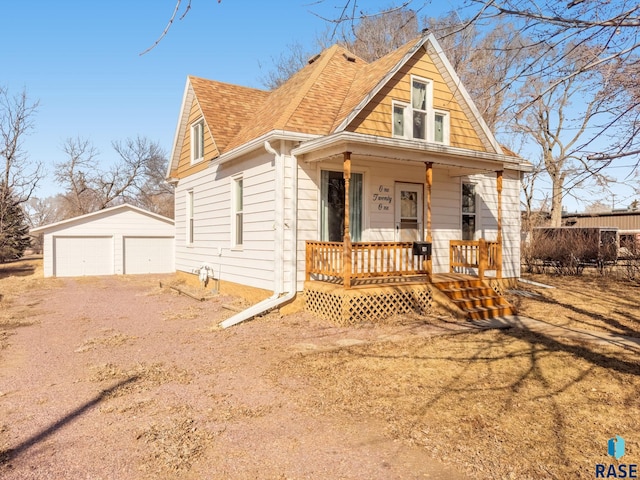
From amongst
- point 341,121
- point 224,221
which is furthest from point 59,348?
point 341,121

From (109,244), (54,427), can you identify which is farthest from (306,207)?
(109,244)

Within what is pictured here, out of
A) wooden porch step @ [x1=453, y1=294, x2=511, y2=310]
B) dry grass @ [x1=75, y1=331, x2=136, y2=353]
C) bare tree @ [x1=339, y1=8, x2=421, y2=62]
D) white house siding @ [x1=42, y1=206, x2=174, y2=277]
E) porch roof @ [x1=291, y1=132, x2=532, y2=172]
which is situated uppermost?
bare tree @ [x1=339, y1=8, x2=421, y2=62]

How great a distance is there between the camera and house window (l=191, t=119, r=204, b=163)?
13539 mm

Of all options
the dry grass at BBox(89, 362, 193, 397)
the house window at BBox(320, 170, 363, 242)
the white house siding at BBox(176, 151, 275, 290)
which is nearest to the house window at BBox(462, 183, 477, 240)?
the house window at BBox(320, 170, 363, 242)

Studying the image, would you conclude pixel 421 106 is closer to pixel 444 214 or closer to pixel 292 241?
pixel 444 214

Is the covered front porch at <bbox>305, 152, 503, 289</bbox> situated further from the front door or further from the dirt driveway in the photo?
the dirt driveway

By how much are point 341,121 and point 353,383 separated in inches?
244

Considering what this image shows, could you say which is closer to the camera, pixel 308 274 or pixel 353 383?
pixel 353 383

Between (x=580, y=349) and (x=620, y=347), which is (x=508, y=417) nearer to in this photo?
(x=580, y=349)

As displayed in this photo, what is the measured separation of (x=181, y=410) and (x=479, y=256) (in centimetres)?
776

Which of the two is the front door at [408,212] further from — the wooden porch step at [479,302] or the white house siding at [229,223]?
the white house siding at [229,223]

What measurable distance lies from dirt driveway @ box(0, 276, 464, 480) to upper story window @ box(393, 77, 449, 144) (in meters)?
5.14

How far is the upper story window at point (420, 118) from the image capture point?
417 inches

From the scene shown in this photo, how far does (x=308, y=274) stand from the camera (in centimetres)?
934
